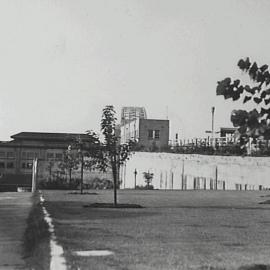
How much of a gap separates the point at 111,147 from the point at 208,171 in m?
26.5

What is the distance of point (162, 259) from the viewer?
9539mm

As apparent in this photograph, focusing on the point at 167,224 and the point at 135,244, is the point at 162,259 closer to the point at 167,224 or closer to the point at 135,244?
the point at 135,244

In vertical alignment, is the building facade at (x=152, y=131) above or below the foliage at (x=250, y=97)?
above

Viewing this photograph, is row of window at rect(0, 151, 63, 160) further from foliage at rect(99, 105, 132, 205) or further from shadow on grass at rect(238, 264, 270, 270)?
shadow on grass at rect(238, 264, 270, 270)

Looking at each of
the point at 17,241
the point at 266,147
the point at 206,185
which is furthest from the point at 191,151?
the point at 266,147

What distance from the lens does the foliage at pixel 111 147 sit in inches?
992

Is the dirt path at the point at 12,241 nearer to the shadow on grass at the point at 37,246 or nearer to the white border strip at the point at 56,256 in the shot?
the shadow on grass at the point at 37,246

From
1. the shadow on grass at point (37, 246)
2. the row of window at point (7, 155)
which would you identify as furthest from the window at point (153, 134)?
the shadow on grass at point (37, 246)

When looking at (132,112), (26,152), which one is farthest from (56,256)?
(132,112)

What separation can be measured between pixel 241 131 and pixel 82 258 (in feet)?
15.4

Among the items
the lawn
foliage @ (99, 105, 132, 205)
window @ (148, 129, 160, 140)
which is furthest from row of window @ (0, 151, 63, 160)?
the lawn

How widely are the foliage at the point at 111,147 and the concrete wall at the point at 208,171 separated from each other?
18503 millimetres

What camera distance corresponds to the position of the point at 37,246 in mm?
11219

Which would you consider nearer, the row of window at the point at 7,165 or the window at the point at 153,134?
the row of window at the point at 7,165
